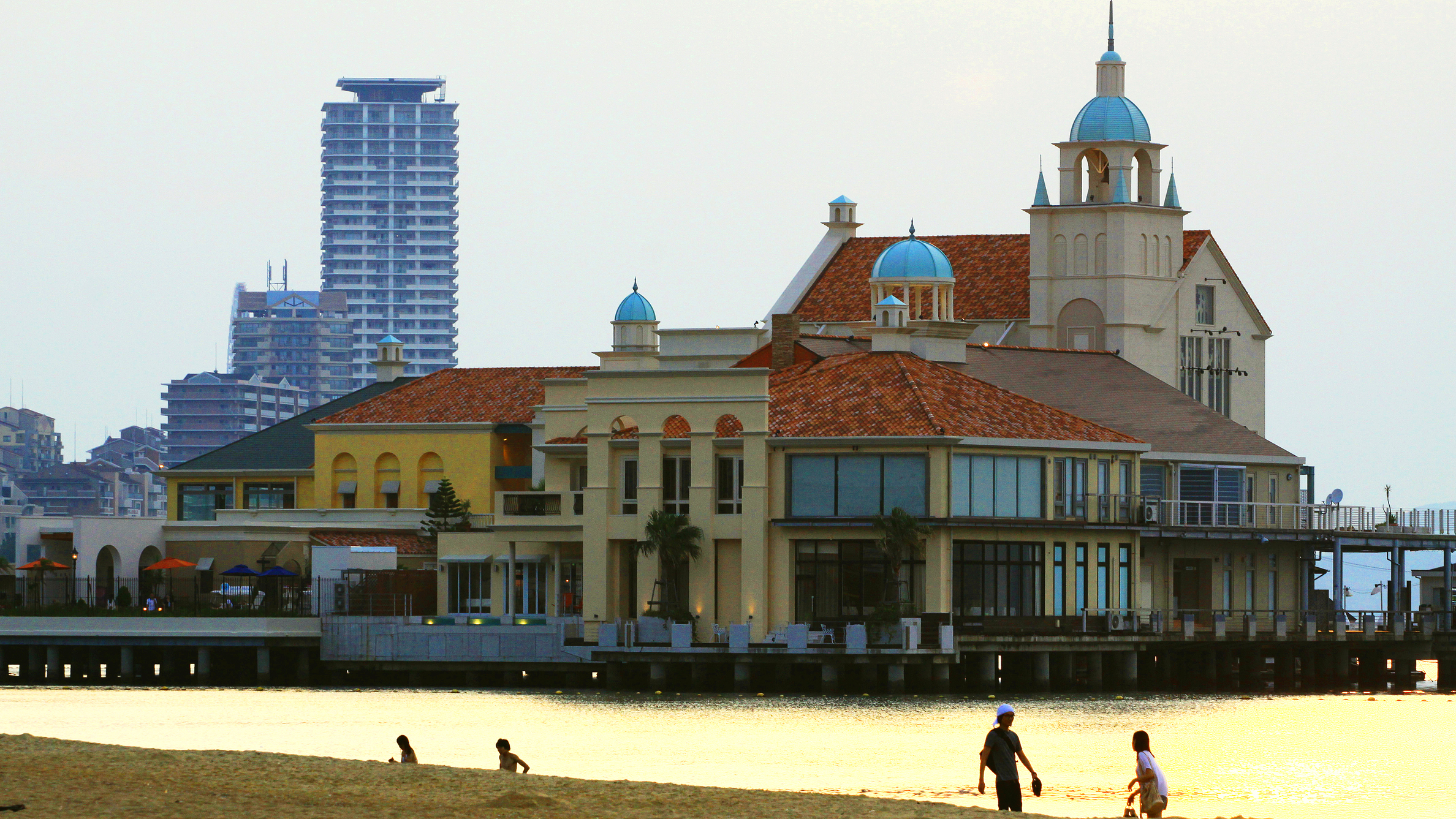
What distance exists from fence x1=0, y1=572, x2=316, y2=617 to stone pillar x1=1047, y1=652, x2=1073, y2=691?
22.3 m

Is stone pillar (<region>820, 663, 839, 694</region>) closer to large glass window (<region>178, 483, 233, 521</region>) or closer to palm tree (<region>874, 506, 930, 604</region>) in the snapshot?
palm tree (<region>874, 506, 930, 604</region>)

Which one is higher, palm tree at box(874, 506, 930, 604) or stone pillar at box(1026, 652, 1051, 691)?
palm tree at box(874, 506, 930, 604)

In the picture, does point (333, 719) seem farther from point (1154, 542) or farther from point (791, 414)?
point (1154, 542)

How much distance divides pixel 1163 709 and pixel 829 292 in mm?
40497

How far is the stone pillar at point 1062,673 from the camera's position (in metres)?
88.2

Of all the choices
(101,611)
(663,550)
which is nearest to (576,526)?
(663,550)

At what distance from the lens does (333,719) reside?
73375 millimetres

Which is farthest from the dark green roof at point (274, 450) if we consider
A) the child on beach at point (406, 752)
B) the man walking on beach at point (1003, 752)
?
the man walking on beach at point (1003, 752)

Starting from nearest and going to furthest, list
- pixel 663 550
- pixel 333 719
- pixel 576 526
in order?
1. pixel 333 719
2. pixel 663 550
3. pixel 576 526

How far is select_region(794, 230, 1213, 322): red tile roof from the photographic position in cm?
11400

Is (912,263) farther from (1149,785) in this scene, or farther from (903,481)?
(1149,785)

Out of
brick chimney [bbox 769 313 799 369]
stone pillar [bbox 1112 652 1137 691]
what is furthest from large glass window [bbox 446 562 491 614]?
stone pillar [bbox 1112 652 1137 691]

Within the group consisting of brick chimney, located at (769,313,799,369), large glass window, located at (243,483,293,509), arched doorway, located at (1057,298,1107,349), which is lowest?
large glass window, located at (243,483,293,509)

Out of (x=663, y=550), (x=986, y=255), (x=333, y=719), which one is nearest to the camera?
(x=333, y=719)
